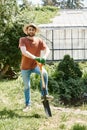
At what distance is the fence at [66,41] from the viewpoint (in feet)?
56.9

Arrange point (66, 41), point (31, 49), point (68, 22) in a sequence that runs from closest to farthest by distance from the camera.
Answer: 1. point (31, 49)
2. point (66, 41)
3. point (68, 22)

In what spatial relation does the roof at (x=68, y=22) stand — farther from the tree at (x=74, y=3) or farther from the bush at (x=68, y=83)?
the tree at (x=74, y=3)

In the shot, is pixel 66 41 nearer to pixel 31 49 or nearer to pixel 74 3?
pixel 31 49

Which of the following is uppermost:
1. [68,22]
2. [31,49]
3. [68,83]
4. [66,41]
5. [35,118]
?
[31,49]

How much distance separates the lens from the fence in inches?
682

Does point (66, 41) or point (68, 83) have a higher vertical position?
point (68, 83)

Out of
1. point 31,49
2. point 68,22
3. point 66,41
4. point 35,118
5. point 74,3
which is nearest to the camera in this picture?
point 35,118

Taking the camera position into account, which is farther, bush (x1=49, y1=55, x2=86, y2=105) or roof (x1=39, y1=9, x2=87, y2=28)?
roof (x1=39, y1=9, x2=87, y2=28)

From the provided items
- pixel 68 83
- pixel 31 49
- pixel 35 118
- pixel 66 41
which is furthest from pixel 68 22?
pixel 35 118

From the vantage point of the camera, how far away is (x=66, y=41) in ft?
59.1

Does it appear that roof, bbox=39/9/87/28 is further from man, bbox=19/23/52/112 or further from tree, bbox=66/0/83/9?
tree, bbox=66/0/83/9

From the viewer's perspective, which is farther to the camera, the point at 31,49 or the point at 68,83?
the point at 68,83

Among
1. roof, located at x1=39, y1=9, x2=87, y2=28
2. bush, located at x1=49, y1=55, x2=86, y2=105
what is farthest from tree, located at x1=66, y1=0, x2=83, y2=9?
bush, located at x1=49, y1=55, x2=86, y2=105

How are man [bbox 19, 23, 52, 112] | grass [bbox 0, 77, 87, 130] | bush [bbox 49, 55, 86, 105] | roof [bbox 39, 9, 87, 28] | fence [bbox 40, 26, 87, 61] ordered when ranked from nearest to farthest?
grass [bbox 0, 77, 87, 130] → man [bbox 19, 23, 52, 112] → bush [bbox 49, 55, 86, 105] → fence [bbox 40, 26, 87, 61] → roof [bbox 39, 9, 87, 28]
